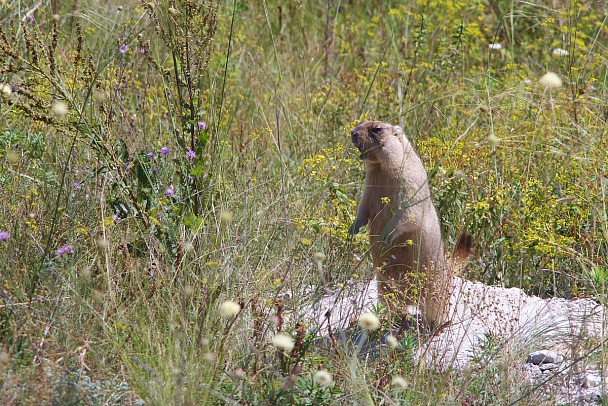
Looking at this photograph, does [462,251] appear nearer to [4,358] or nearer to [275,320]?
[275,320]

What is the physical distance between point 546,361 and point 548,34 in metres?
4.07

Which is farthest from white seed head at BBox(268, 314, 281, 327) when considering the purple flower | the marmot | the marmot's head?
the marmot's head

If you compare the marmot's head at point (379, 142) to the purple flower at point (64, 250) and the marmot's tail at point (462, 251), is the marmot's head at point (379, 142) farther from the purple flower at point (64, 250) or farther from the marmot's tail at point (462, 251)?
the purple flower at point (64, 250)

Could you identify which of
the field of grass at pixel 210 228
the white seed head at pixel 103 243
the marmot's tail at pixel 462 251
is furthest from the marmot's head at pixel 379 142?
the white seed head at pixel 103 243

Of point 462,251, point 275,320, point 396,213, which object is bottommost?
point 462,251

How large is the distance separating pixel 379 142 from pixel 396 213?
514 mm

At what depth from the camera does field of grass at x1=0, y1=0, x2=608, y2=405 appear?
299 centimetres

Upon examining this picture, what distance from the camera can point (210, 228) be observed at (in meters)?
3.95

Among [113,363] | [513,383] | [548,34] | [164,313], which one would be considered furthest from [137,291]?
[548,34]

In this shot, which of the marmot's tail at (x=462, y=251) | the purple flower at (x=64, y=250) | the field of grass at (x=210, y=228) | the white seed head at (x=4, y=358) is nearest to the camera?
the white seed head at (x=4, y=358)

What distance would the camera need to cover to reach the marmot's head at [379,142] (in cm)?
471

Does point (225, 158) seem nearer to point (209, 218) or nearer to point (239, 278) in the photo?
point (209, 218)

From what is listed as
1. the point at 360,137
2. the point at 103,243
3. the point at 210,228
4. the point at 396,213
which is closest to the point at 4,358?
the point at 103,243

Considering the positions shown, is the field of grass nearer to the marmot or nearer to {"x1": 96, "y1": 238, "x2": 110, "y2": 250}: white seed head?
{"x1": 96, "y1": 238, "x2": 110, "y2": 250}: white seed head
